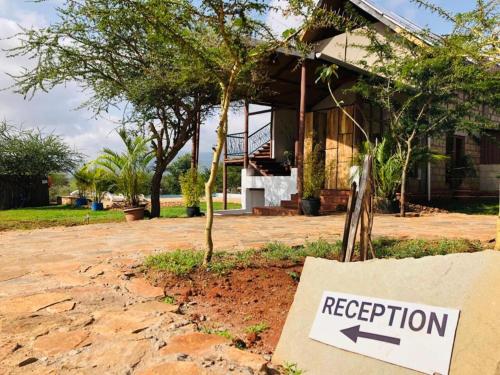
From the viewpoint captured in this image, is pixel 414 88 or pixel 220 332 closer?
pixel 220 332

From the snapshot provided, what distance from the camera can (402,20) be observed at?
9.32m

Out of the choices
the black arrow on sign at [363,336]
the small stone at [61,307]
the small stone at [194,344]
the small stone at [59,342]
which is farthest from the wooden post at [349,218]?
the small stone at [61,307]

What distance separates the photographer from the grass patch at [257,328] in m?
2.23

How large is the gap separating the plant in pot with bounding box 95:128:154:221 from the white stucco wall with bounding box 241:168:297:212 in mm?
4451

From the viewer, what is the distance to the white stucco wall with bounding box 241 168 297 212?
477 inches

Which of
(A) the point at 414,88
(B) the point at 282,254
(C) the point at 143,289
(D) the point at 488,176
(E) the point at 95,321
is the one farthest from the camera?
(D) the point at 488,176

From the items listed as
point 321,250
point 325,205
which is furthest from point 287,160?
point 321,250

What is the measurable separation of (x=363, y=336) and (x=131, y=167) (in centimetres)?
847

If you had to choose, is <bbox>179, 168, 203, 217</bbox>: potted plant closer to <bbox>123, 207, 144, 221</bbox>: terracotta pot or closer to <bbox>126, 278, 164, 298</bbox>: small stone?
<bbox>123, 207, 144, 221</bbox>: terracotta pot

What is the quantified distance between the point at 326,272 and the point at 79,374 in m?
1.30

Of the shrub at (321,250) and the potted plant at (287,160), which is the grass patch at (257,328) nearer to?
the shrub at (321,250)

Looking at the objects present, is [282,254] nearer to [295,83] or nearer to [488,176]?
[295,83]

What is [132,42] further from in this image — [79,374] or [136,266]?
[79,374]

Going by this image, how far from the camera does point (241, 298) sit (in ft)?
9.02
